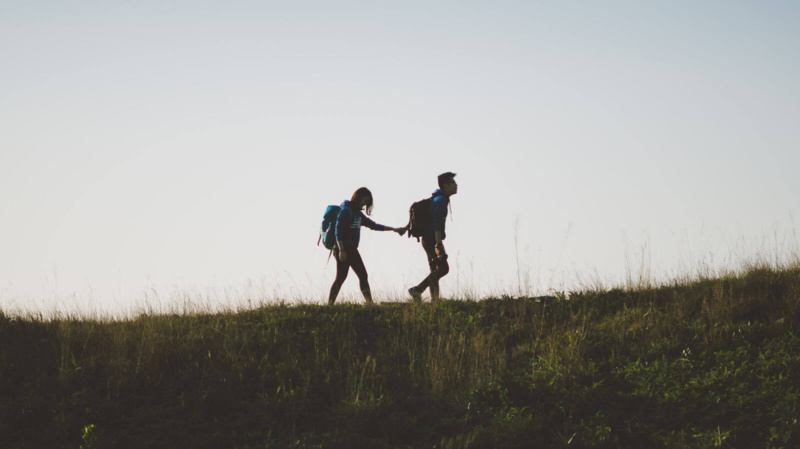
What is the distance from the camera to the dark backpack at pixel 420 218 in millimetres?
10766

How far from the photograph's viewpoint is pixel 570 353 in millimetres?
8141

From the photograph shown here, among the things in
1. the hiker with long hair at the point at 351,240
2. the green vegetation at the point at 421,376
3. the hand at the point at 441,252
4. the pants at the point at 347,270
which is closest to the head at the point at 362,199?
the hiker with long hair at the point at 351,240

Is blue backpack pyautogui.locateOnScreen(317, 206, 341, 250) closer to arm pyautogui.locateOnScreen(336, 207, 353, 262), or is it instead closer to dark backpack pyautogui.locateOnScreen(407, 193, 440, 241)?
arm pyautogui.locateOnScreen(336, 207, 353, 262)

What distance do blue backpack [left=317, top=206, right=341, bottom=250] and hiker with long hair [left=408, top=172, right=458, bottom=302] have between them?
1.46 m

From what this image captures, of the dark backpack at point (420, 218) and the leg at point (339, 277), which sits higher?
the dark backpack at point (420, 218)

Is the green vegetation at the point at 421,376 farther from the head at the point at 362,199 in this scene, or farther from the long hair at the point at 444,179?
the long hair at the point at 444,179

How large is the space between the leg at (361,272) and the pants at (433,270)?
2.65 ft

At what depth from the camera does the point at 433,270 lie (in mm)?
10602

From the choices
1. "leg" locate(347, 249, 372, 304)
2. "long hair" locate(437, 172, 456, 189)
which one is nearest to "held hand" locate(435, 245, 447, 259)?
"long hair" locate(437, 172, 456, 189)

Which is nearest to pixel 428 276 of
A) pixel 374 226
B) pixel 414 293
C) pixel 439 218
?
pixel 414 293

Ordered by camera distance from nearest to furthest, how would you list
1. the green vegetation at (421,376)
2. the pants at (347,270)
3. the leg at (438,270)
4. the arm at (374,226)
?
the green vegetation at (421,376) → the leg at (438,270) → the pants at (347,270) → the arm at (374,226)

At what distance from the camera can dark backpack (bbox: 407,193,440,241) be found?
1077cm

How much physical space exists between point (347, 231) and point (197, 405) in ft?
13.4

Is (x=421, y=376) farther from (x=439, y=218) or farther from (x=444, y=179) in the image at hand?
(x=444, y=179)
